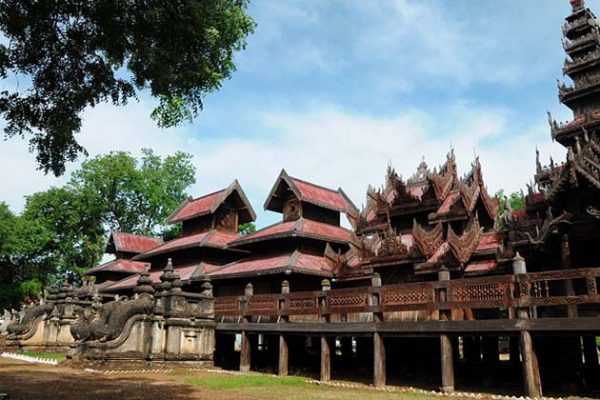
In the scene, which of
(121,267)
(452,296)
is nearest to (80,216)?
(121,267)

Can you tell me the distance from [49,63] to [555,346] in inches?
597

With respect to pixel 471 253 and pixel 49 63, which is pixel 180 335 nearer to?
pixel 471 253

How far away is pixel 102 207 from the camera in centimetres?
5588

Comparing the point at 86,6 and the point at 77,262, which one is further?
the point at 77,262

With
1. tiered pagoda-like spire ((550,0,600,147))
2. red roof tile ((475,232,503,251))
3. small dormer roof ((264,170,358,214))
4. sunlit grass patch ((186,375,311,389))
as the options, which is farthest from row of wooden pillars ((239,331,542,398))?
tiered pagoda-like spire ((550,0,600,147))

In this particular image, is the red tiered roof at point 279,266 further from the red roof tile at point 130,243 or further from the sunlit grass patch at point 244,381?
the red roof tile at point 130,243

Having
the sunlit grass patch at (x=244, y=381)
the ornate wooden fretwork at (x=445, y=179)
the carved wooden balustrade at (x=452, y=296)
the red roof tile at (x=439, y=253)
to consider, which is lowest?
the sunlit grass patch at (x=244, y=381)

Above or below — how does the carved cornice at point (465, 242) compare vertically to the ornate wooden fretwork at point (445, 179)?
below

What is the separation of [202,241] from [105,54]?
66.1 ft

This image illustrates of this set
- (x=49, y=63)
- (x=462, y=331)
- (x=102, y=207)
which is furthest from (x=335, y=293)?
(x=102, y=207)

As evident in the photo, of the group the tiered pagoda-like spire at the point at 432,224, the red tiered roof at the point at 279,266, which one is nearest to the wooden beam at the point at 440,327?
the red tiered roof at the point at 279,266

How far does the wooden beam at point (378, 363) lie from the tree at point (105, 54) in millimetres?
8775

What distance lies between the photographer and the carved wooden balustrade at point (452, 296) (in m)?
12.5

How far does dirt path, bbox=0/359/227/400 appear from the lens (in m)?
12.4
